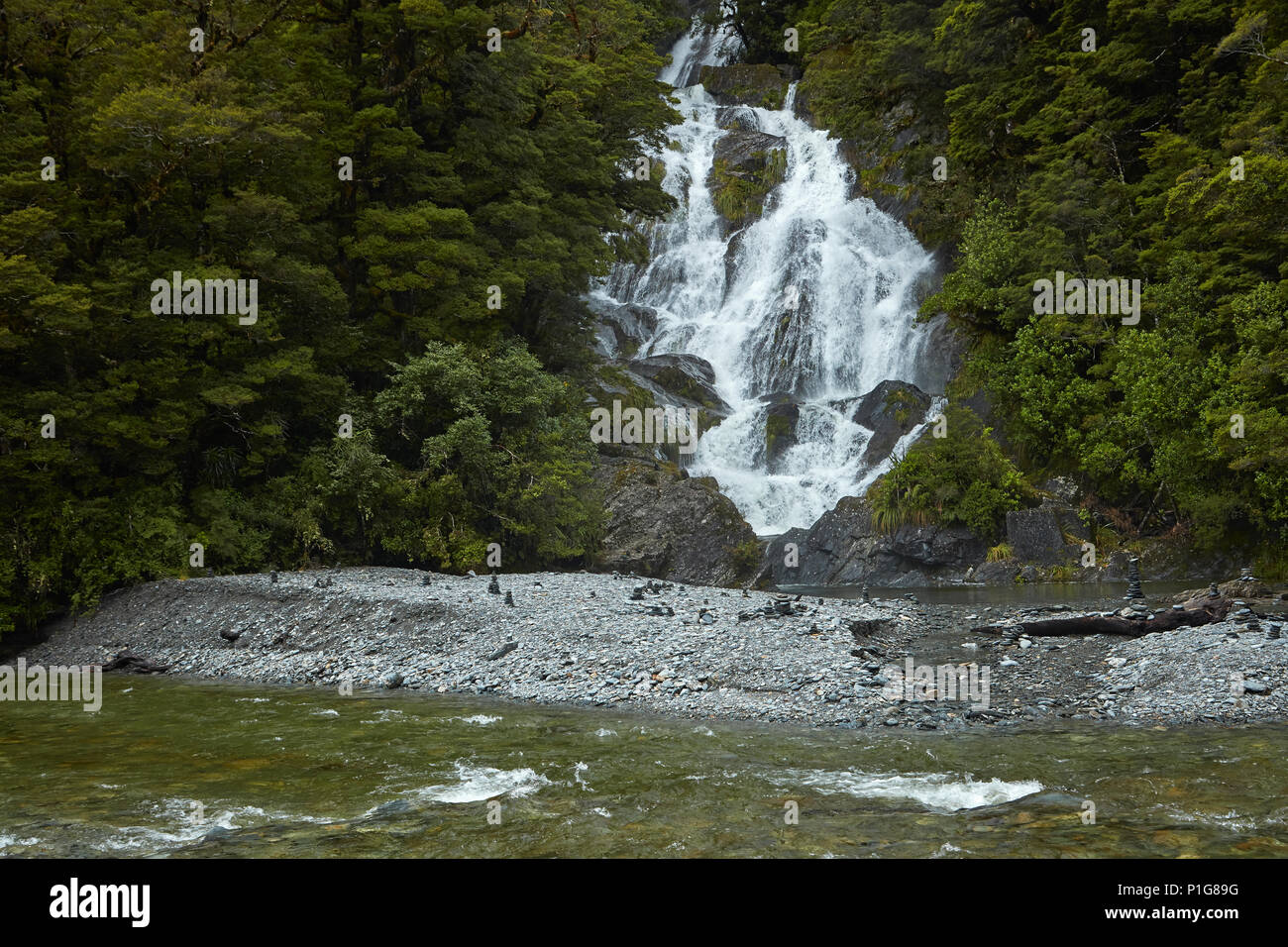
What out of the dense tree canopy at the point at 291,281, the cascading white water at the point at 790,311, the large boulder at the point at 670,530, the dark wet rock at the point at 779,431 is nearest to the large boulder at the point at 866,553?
the large boulder at the point at 670,530

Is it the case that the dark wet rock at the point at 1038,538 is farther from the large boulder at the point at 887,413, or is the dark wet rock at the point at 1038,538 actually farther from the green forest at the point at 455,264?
the large boulder at the point at 887,413

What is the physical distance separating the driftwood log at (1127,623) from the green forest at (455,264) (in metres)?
6.05

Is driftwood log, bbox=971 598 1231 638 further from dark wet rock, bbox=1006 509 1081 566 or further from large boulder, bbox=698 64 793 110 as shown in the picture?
large boulder, bbox=698 64 793 110

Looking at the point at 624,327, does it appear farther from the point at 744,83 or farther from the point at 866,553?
the point at 744,83

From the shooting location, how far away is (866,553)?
27.0 metres

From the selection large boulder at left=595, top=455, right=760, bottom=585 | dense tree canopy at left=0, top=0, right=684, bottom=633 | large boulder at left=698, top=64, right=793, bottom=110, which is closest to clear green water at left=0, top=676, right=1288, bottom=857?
dense tree canopy at left=0, top=0, right=684, bottom=633

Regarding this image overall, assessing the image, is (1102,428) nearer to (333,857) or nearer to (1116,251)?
(1116,251)

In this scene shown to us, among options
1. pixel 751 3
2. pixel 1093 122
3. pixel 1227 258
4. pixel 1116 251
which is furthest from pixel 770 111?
pixel 1227 258

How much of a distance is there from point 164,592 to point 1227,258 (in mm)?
25732

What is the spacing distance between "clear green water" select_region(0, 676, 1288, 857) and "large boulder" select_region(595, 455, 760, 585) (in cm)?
1605

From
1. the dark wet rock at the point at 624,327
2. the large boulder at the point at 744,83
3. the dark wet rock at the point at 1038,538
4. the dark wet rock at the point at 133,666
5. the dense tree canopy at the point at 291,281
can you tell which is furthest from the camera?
the large boulder at the point at 744,83

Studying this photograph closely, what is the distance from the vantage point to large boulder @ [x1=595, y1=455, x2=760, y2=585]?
25969 millimetres

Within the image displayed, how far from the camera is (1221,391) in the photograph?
20.6 meters

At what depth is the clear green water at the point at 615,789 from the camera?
5.57 meters
